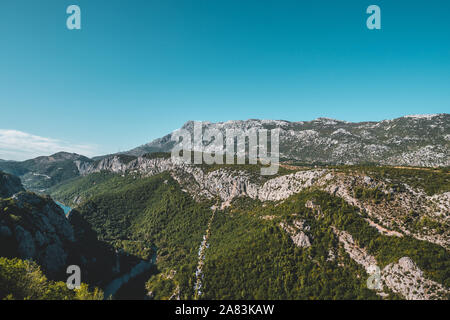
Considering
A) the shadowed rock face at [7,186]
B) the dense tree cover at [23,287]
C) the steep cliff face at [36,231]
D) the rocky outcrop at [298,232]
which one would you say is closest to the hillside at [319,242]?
the rocky outcrop at [298,232]

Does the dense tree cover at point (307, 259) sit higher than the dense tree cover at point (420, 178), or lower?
lower

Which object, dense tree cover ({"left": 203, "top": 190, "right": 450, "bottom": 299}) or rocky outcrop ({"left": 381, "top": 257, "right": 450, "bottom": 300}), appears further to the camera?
dense tree cover ({"left": 203, "top": 190, "right": 450, "bottom": 299})

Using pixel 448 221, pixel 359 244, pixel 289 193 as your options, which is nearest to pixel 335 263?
pixel 359 244

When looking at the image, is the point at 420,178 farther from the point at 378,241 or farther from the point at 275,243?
the point at 275,243

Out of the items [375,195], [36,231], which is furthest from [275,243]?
[36,231]

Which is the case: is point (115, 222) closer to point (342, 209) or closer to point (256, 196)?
point (256, 196)

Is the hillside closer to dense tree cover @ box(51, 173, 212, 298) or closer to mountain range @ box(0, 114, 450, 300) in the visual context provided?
mountain range @ box(0, 114, 450, 300)

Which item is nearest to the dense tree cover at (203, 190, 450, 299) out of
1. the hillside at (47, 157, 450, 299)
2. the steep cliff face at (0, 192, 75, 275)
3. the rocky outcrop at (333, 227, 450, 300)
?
the hillside at (47, 157, 450, 299)

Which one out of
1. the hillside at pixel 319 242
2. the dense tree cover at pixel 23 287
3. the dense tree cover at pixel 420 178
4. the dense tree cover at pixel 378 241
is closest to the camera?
the dense tree cover at pixel 23 287

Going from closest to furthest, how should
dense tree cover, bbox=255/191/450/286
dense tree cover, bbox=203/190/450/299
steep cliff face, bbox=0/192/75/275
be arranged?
dense tree cover, bbox=255/191/450/286, dense tree cover, bbox=203/190/450/299, steep cliff face, bbox=0/192/75/275

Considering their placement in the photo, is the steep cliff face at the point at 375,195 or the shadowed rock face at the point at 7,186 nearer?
the steep cliff face at the point at 375,195

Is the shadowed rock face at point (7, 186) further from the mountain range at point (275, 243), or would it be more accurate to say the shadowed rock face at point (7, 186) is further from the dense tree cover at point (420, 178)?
the dense tree cover at point (420, 178)
